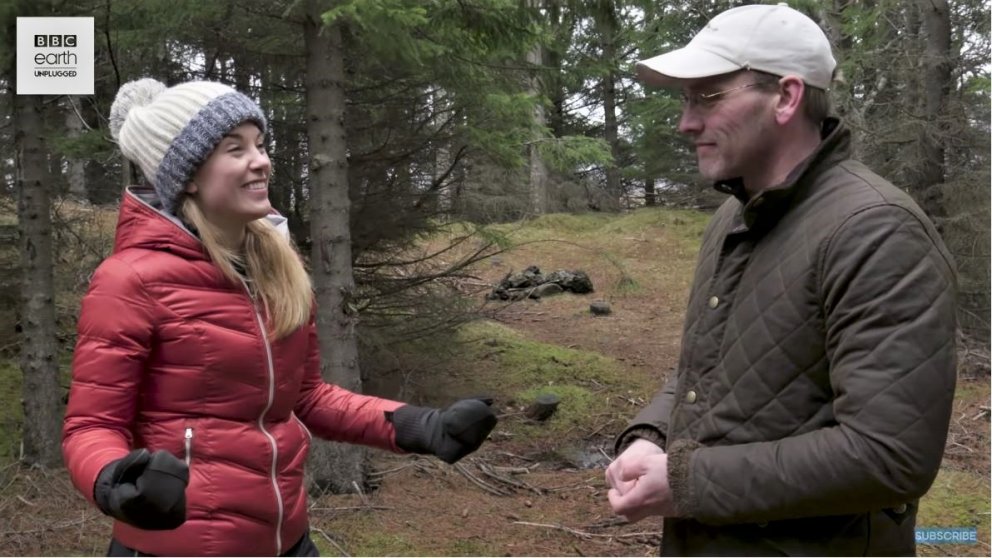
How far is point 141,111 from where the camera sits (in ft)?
7.70

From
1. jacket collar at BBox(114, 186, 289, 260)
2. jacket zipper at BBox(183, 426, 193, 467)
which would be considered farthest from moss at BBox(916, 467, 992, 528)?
jacket collar at BBox(114, 186, 289, 260)

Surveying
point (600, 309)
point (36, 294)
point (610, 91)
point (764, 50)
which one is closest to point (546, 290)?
point (600, 309)

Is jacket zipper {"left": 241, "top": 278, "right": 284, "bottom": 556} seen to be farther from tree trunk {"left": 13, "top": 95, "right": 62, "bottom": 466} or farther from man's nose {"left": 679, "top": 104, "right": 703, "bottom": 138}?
tree trunk {"left": 13, "top": 95, "right": 62, "bottom": 466}

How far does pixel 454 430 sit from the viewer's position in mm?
2303

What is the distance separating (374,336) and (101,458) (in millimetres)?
5513

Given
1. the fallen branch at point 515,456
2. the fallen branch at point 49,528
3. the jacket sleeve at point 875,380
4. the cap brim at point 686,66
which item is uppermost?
the cap brim at point 686,66

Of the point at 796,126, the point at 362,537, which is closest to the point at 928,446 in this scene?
the point at 796,126

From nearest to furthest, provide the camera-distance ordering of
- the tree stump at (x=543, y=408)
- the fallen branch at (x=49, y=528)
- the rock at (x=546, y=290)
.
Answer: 1. the fallen branch at (x=49, y=528)
2. the tree stump at (x=543, y=408)
3. the rock at (x=546, y=290)

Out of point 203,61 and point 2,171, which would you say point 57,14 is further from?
point 2,171

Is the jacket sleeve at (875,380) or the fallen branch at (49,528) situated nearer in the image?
the jacket sleeve at (875,380)

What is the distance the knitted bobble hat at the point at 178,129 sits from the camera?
2.21m

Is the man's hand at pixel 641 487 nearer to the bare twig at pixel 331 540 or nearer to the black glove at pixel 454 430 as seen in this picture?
the black glove at pixel 454 430

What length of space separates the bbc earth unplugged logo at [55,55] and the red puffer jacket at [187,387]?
3849 mm

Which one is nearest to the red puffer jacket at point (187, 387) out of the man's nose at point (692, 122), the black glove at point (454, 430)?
the black glove at point (454, 430)
